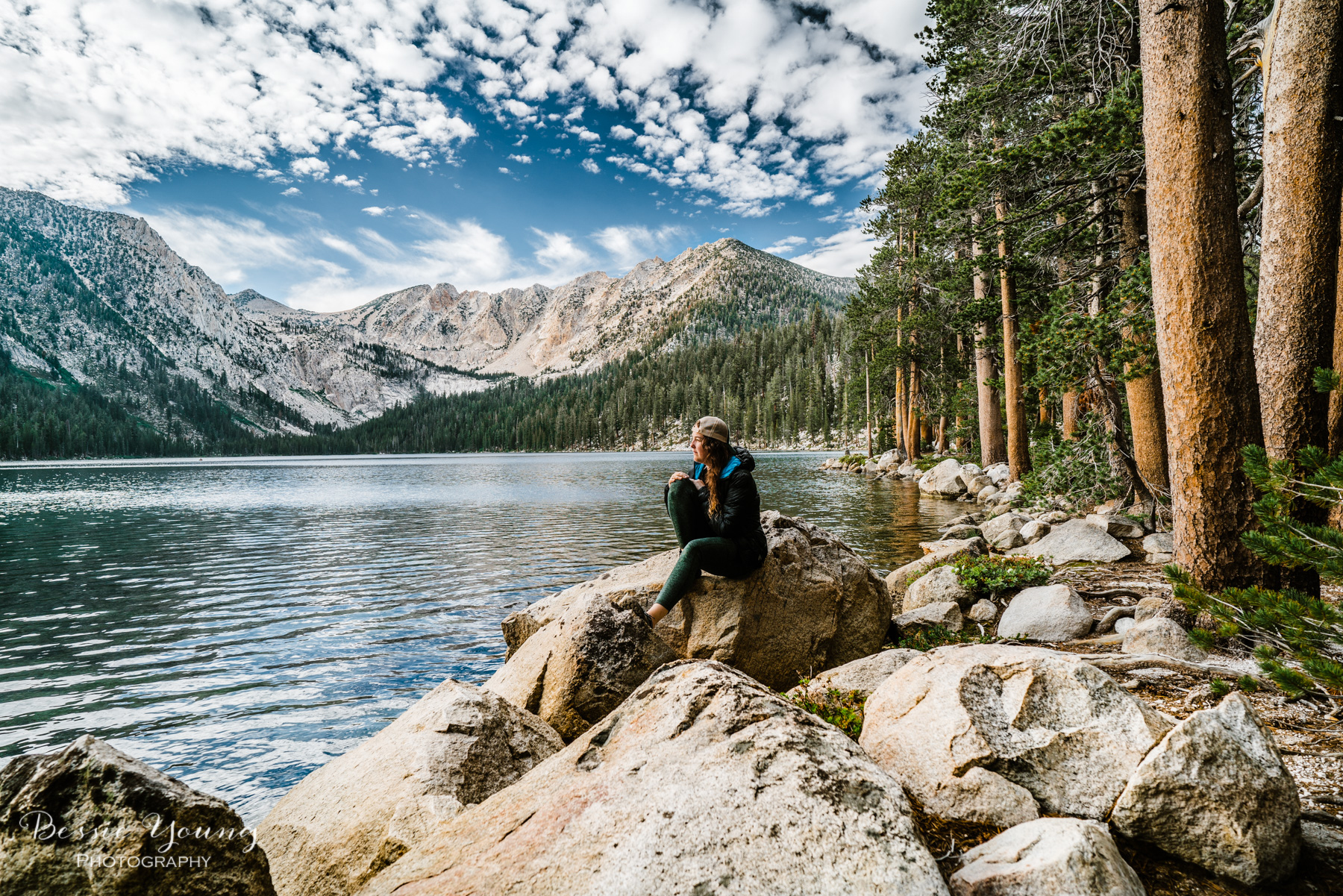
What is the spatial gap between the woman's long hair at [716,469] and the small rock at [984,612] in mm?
4140

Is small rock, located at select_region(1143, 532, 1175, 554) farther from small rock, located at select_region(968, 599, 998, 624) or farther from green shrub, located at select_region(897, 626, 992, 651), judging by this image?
green shrub, located at select_region(897, 626, 992, 651)

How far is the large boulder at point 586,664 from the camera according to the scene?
16.0 ft

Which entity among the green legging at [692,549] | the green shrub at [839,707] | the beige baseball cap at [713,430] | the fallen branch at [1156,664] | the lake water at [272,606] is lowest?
the lake water at [272,606]

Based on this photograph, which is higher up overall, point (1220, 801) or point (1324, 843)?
point (1220, 801)

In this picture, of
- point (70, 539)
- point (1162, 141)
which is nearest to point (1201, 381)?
point (1162, 141)

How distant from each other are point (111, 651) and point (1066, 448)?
1795cm

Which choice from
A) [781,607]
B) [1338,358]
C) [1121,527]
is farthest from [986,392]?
[781,607]

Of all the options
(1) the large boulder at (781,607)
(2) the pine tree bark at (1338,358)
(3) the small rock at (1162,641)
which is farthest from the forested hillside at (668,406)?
(3) the small rock at (1162,641)

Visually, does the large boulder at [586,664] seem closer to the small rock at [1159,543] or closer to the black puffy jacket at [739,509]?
the black puffy jacket at [739,509]

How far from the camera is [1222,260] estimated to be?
510 cm

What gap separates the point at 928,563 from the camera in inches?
405

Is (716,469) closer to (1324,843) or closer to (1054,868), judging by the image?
(1054,868)

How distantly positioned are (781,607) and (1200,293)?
4.54 meters

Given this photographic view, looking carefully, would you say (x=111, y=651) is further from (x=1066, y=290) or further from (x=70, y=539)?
(x=1066, y=290)
